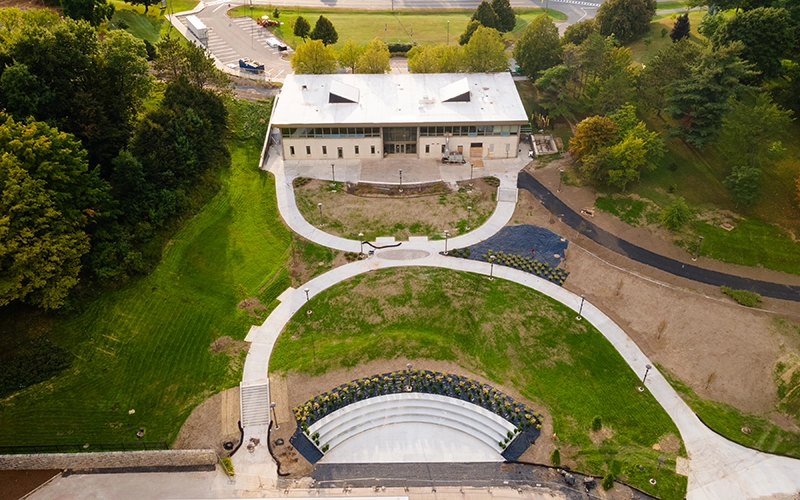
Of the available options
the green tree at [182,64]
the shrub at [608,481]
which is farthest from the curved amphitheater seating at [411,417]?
the green tree at [182,64]

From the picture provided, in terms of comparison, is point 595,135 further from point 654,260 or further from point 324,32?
point 324,32

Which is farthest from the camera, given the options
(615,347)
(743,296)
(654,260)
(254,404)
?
(654,260)

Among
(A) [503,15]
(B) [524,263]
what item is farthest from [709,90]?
(A) [503,15]

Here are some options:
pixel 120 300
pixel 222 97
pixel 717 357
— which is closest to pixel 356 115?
pixel 222 97

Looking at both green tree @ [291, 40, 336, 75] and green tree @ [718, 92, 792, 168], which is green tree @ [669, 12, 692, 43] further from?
green tree @ [291, 40, 336, 75]

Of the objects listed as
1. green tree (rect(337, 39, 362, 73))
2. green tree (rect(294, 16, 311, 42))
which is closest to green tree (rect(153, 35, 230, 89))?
green tree (rect(337, 39, 362, 73))

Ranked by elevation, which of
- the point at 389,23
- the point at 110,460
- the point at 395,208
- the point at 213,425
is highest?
the point at 389,23

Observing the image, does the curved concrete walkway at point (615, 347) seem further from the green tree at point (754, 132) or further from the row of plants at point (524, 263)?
the green tree at point (754, 132)

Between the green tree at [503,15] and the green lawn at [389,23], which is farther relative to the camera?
the green lawn at [389,23]

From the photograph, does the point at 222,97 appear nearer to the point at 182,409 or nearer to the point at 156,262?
the point at 156,262
